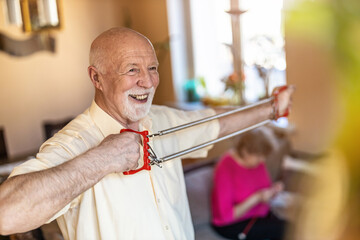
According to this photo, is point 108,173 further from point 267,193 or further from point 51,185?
point 267,193

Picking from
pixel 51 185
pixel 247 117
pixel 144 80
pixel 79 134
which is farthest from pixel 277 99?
pixel 51 185

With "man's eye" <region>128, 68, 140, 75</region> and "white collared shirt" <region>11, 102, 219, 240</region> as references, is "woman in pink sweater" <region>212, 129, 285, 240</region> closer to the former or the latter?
"white collared shirt" <region>11, 102, 219, 240</region>

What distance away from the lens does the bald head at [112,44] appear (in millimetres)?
732

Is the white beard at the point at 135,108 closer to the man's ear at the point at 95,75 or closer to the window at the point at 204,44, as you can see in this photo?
the man's ear at the point at 95,75

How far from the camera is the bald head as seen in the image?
0.73m

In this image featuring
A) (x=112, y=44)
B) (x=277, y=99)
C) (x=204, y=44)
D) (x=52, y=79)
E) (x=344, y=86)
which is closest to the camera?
(x=344, y=86)

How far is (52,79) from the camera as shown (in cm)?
347

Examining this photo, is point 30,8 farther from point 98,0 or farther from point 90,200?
point 90,200

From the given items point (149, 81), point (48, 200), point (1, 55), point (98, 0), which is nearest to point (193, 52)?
point (98, 0)

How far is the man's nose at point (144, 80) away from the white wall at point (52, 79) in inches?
109

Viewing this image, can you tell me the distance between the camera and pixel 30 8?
2850mm

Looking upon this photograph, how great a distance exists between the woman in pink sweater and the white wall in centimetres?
218

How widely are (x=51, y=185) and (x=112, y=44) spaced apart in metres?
0.29

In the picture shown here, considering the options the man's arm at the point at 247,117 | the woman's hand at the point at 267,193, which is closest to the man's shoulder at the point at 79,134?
the man's arm at the point at 247,117
